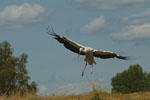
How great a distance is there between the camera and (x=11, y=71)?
4069 centimetres

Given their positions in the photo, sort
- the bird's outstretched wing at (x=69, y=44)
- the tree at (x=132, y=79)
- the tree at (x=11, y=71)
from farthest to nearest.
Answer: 1. the tree at (x=132, y=79)
2. the tree at (x=11, y=71)
3. the bird's outstretched wing at (x=69, y=44)

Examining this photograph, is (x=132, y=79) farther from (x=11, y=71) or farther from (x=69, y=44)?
(x=69, y=44)

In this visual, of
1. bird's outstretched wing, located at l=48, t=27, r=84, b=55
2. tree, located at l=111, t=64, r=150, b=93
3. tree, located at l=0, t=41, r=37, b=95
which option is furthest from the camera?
tree, located at l=111, t=64, r=150, b=93

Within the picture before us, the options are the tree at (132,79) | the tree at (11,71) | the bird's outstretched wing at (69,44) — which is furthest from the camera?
the tree at (132,79)

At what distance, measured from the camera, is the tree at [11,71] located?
40.8 metres

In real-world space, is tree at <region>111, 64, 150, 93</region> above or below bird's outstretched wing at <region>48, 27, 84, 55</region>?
above

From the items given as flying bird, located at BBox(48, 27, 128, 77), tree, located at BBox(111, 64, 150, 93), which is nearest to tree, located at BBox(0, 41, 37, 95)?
tree, located at BBox(111, 64, 150, 93)

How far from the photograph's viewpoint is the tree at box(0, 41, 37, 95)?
4085cm

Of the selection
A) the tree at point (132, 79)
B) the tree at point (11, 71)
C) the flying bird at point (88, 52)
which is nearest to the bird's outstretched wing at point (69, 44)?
the flying bird at point (88, 52)

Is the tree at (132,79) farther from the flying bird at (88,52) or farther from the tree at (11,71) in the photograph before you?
the flying bird at (88,52)

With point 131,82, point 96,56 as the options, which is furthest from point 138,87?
point 96,56

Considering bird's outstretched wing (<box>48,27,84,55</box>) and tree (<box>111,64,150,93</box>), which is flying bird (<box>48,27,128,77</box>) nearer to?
bird's outstretched wing (<box>48,27,84,55</box>)

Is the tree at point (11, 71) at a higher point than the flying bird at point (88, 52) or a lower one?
higher

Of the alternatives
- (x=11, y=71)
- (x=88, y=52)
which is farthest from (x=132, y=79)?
(x=88, y=52)
